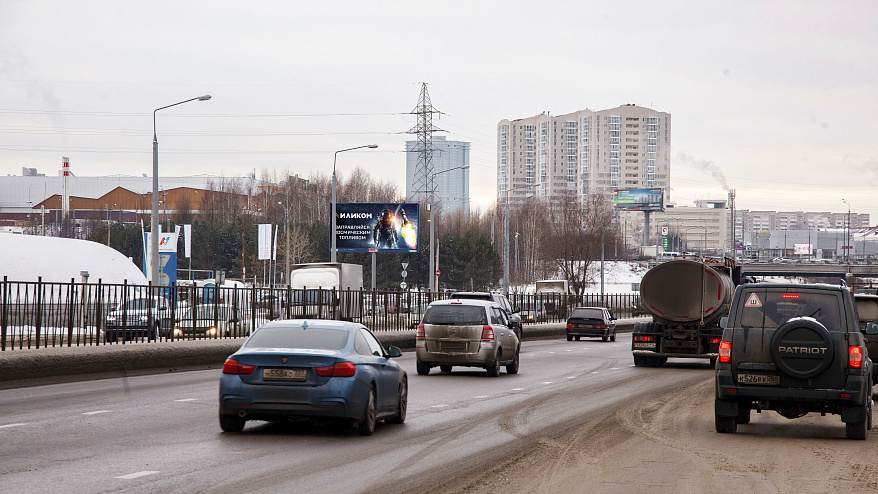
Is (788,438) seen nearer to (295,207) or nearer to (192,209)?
(295,207)

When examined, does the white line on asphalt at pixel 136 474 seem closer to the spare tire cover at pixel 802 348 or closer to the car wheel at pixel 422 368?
the spare tire cover at pixel 802 348

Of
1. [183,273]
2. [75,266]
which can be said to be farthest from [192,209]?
[75,266]

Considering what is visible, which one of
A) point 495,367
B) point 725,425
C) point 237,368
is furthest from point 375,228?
point 237,368

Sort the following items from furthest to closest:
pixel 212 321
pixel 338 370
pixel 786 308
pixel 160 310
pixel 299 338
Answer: pixel 212 321
pixel 160 310
pixel 786 308
pixel 299 338
pixel 338 370

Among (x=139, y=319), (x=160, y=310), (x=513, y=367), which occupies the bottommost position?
(x=513, y=367)

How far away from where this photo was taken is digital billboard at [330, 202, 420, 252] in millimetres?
57688

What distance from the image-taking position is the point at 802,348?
39.4 ft

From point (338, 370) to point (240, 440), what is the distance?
1323mm

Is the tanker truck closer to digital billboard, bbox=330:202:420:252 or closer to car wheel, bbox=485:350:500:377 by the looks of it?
car wheel, bbox=485:350:500:377

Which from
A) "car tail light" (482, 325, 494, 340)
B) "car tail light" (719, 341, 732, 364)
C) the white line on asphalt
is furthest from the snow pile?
the white line on asphalt

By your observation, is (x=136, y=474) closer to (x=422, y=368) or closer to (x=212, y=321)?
(x=422, y=368)

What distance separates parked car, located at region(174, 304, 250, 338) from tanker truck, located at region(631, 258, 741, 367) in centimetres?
1139

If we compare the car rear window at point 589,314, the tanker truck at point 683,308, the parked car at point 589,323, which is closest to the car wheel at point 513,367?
the tanker truck at point 683,308

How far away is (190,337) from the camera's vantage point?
26188 millimetres
